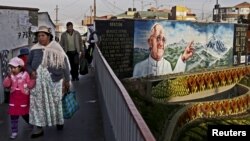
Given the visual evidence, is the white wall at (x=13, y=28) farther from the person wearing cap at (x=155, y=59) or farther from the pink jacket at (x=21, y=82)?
the person wearing cap at (x=155, y=59)

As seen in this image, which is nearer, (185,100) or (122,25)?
(122,25)

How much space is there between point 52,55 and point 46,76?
0.32m

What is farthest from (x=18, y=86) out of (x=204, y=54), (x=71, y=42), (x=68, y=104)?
(x=204, y=54)

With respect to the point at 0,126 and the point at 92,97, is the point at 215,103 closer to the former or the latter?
the point at 92,97

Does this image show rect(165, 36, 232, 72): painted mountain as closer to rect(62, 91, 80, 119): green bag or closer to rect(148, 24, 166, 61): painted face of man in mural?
rect(148, 24, 166, 61): painted face of man in mural

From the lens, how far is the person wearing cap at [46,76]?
6.57 meters

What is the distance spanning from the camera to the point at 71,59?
12.8 metres

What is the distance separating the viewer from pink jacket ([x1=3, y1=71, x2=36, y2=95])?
6582 mm

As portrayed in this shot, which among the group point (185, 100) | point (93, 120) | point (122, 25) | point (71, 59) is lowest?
point (185, 100)

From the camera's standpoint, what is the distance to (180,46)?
2245 centimetres

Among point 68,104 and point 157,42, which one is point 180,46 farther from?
point 68,104

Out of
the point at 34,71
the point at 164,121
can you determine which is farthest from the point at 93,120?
the point at 164,121

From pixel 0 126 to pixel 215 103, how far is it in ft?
45.1

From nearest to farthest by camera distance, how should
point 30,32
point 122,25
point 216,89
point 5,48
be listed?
point 5,48
point 30,32
point 122,25
point 216,89
